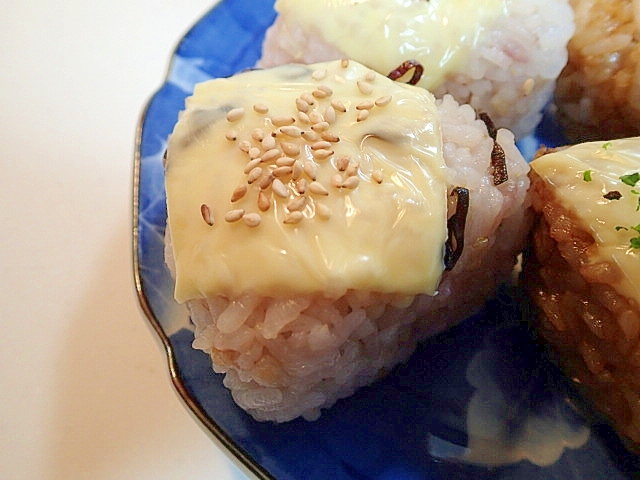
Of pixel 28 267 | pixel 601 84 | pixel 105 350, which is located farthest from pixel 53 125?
pixel 601 84

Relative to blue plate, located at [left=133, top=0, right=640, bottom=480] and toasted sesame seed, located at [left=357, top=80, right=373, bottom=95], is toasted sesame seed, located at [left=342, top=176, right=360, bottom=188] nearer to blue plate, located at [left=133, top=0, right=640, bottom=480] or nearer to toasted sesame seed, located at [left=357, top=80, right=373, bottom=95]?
toasted sesame seed, located at [left=357, top=80, right=373, bottom=95]

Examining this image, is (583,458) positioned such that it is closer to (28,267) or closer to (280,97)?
(280,97)

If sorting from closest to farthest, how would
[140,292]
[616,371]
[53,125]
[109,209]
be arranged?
[616,371] < [140,292] < [109,209] < [53,125]

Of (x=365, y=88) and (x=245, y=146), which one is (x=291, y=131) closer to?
(x=245, y=146)

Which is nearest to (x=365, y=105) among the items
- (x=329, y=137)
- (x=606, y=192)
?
(x=329, y=137)

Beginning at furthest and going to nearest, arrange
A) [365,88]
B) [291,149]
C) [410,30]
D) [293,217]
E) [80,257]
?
[80,257]
[410,30]
[365,88]
[291,149]
[293,217]

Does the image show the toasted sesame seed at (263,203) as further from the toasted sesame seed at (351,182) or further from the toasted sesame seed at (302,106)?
the toasted sesame seed at (302,106)

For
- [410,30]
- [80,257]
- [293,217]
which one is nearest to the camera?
[293,217]
